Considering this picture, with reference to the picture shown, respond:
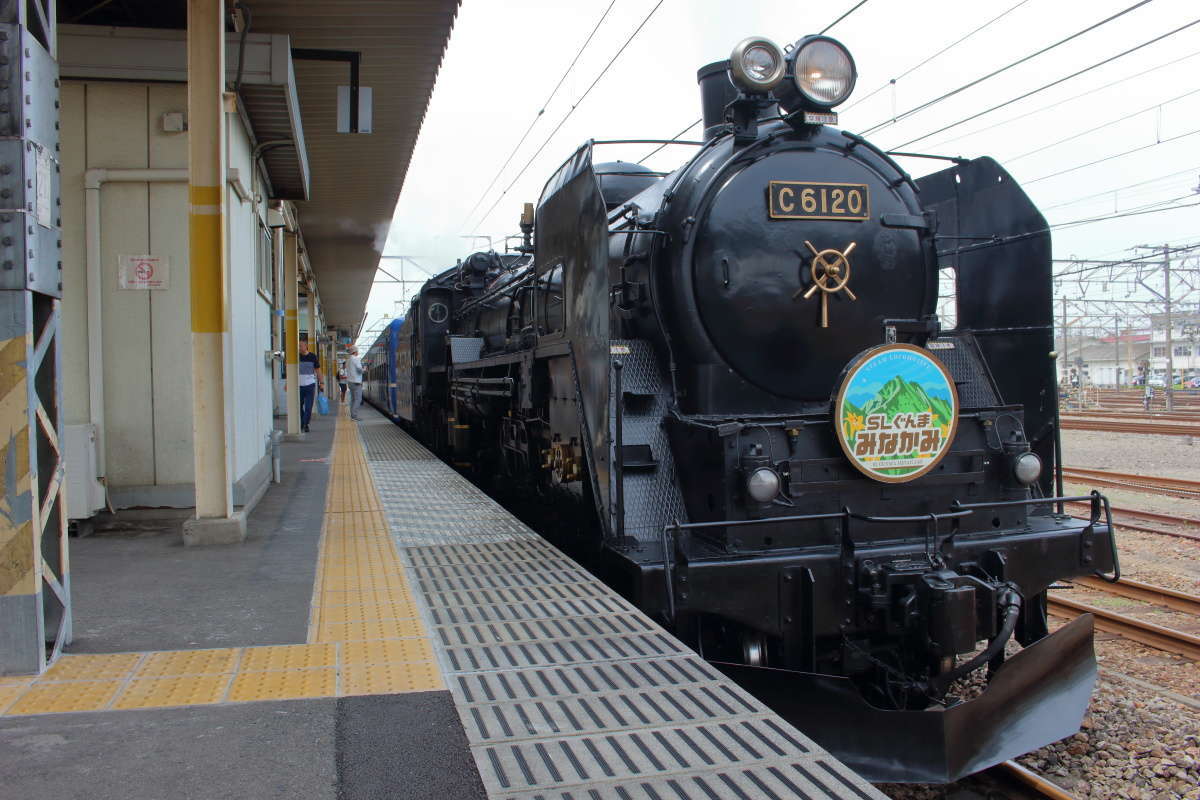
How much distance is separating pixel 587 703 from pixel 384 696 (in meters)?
0.70

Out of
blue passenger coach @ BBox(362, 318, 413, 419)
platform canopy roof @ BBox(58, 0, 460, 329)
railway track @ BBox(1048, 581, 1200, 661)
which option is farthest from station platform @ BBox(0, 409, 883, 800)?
blue passenger coach @ BBox(362, 318, 413, 419)

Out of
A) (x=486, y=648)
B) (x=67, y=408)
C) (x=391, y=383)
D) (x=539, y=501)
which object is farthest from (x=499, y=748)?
(x=391, y=383)

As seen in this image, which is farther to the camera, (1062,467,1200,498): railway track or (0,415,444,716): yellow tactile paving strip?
(1062,467,1200,498): railway track

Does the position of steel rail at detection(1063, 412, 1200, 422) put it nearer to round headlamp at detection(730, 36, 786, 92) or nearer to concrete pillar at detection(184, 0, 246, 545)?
round headlamp at detection(730, 36, 786, 92)

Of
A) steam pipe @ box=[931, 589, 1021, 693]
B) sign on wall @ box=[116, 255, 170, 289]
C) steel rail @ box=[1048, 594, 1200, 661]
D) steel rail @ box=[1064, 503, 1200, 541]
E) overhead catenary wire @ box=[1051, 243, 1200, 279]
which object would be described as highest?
overhead catenary wire @ box=[1051, 243, 1200, 279]

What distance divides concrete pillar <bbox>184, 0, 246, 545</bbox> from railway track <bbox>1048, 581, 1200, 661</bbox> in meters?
5.33

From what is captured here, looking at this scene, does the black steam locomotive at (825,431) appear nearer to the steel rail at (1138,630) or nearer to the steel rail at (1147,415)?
the steel rail at (1138,630)

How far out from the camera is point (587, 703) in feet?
9.05

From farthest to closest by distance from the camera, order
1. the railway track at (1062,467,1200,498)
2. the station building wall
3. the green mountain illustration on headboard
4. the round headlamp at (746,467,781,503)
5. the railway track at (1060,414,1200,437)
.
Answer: the railway track at (1060,414,1200,437), the railway track at (1062,467,1200,498), the station building wall, the green mountain illustration on headboard, the round headlamp at (746,467,781,503)

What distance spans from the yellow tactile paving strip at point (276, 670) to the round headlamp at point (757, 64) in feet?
10.1

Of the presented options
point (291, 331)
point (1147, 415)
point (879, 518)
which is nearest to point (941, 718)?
point (879, 518)

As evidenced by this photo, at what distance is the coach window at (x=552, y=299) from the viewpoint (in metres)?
5.36

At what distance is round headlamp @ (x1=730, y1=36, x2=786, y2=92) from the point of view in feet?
14.2

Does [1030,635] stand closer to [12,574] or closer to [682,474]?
[682,474]
